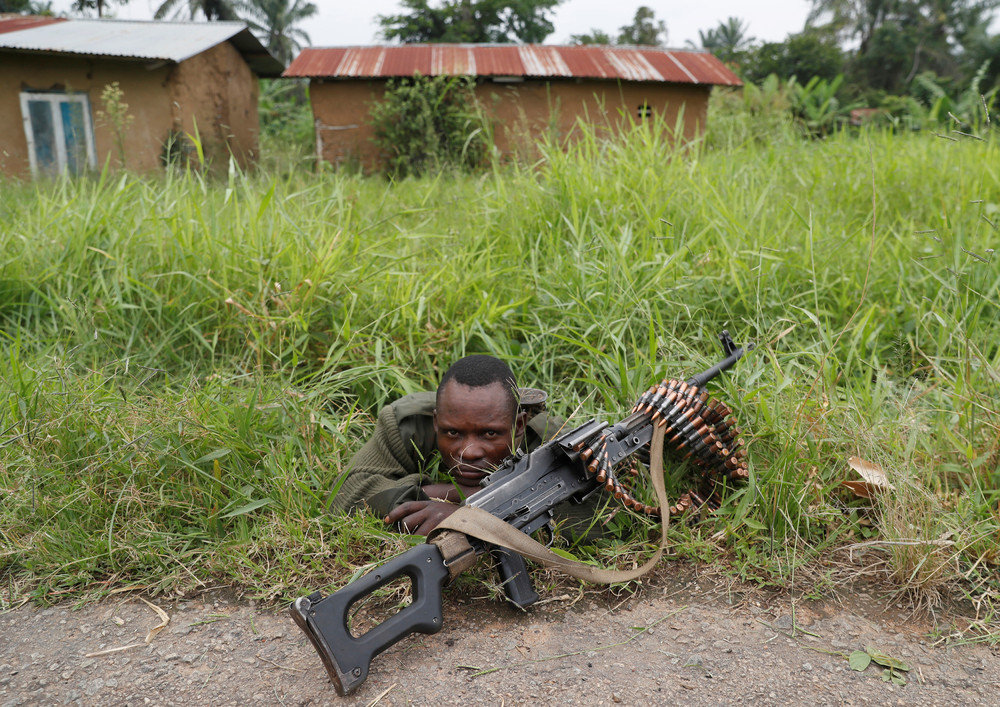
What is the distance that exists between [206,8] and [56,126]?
2661cm

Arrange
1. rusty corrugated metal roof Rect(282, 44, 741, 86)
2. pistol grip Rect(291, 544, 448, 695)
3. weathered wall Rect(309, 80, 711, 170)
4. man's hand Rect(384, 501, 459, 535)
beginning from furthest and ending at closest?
weathered wall Rect(309, 80, 711, 170), rusty corrugated metal roof Rect(282, 44, 741, 86), man's hand Rect(384, 501, 459, 535), pistol grip Rect(291, 544, 448, 695)

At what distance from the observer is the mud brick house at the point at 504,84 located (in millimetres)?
9359

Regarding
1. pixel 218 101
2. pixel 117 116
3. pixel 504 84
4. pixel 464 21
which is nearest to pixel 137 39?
pixel 218 101

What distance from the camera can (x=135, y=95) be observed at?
8781 millimetres

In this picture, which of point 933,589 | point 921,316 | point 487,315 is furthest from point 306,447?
point 921,316

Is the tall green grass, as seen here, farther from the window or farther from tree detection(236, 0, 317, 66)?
tree detection(236, 0, 317, 66)

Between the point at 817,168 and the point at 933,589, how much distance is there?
3.63m

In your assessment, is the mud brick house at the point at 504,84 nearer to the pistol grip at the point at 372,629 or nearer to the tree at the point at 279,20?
the pistol grip at the point at 372,629

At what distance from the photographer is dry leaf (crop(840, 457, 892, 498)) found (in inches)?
95.3

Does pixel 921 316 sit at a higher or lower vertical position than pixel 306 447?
higher

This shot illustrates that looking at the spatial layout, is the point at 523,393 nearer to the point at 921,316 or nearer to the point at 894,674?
the point at 894,674

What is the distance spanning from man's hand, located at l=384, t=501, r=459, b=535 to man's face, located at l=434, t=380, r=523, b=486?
0.48 ft

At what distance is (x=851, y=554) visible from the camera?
228 centimetres

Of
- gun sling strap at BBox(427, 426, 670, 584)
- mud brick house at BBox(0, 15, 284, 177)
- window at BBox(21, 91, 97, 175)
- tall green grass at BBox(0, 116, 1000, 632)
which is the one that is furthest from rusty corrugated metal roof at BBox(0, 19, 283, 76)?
gun sling strap at BBox(427, 426, 670, 584)
